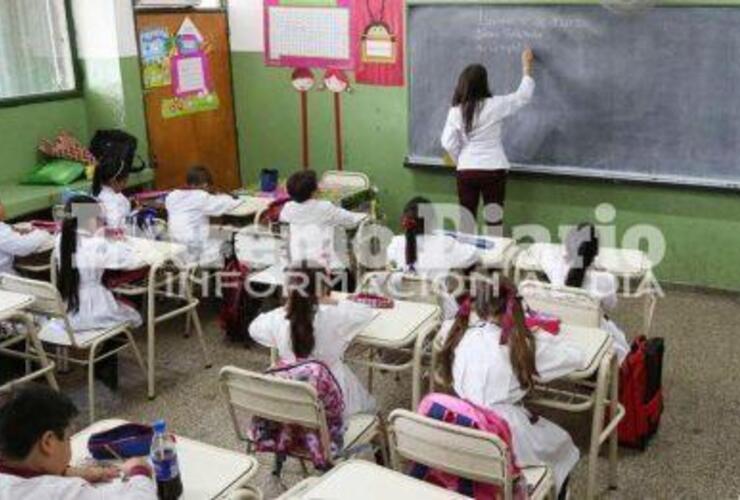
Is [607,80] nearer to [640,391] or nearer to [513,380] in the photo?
[640,391]

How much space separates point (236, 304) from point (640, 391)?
2199 millimetres

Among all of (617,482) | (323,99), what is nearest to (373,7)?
(323,99)

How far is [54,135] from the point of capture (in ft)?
17.8

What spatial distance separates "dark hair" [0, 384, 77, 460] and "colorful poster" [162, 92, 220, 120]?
4.31m

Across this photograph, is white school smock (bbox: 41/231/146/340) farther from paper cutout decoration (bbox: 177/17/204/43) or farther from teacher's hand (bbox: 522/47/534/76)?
teacher's hand (bbox: 522/47/534/76)

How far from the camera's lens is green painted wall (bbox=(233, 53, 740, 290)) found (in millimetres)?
4961

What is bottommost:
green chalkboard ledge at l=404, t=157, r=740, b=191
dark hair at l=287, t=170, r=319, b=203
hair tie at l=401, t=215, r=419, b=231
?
green chalkboard ledge at l=404, t=157, r=740, b=191

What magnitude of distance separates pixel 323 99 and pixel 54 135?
1.88 metres

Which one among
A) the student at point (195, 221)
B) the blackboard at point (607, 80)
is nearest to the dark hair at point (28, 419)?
the student at point (195, 221)

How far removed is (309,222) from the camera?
14.0 ft

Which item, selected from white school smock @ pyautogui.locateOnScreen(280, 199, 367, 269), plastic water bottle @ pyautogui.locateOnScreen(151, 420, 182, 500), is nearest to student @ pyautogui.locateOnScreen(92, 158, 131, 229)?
white school smock @ pyautogui.locateOnScreen(280, 199, 367, 269)

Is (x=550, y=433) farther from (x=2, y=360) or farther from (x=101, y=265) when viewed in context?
(x=2, y=360)

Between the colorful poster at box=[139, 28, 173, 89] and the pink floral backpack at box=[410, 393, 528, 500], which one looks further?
the colorful poster at box=[139, 28, 173, 89]

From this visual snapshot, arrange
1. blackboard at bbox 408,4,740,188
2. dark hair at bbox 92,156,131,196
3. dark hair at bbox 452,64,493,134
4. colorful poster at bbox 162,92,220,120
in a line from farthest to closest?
1. colorful poster at bbox 162,92,220,120
2. dark hair at bbox 452,64,493,134
3. blackboard at bbox 408,4,740,188
4. dark hair at bbox 92,156,131,196
